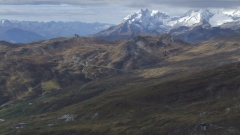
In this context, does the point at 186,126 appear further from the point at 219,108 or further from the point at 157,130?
the point at 219,108

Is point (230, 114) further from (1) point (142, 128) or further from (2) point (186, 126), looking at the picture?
(1) point (142, 128)

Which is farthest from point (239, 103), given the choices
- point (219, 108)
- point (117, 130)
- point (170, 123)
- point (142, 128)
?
point (117, 130)

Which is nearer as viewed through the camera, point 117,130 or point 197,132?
point 197,132

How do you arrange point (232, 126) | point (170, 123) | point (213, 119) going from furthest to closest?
point (170, 123)
point (213, 119)
point (232, 126)

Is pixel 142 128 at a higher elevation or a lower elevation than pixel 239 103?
lower

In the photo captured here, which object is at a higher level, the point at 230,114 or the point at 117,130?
the point at 230,114

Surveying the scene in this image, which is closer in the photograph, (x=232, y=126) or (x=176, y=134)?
(x=232, y=126)

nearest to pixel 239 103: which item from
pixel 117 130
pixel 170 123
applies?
pixel 170 123

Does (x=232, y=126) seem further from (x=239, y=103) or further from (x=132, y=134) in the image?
(x=132, y=134)

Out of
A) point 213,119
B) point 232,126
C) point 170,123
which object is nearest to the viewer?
point 232,126
